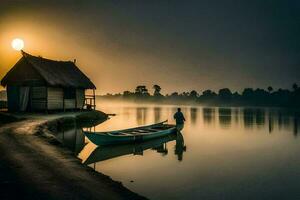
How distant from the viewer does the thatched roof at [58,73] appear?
3192 cm

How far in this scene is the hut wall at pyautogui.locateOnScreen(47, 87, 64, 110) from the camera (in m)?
32.5

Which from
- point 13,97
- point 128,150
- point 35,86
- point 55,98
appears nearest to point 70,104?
point 55,98

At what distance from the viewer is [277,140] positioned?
26.1 m

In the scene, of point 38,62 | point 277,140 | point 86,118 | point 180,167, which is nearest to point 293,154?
point 277,140

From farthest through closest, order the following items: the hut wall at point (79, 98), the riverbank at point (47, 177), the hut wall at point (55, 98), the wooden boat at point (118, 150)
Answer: the hut wall at point (79, 98)
the hut wall at point (55, 98)
the wooden boat at point (118, 150)
the riverbank at point (47, 177)

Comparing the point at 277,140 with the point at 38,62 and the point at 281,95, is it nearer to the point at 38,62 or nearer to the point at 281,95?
the point at 38,62

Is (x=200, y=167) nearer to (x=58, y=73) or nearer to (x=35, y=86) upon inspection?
(x=35, y=86)

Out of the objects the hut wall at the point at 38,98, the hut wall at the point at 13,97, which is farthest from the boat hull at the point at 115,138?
the hut wall at the point at 13,97

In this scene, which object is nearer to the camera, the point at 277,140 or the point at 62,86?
the point at 277,140

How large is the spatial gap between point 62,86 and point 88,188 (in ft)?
88.9

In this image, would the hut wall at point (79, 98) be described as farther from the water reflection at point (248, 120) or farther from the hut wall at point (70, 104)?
the water reflection at point (248, 120)

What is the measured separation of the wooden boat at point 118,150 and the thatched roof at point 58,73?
15.2 m

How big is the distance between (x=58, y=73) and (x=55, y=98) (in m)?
3.63

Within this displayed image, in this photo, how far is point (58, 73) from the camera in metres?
35.2
